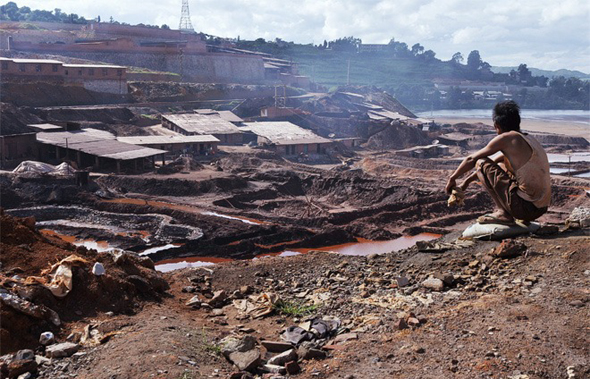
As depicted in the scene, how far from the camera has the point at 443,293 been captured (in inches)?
195

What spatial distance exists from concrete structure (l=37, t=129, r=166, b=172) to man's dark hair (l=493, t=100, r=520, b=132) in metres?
20.9

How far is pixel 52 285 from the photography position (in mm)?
4742

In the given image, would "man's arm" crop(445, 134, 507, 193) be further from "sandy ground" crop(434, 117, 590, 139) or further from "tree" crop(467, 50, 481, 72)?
"tree" crop(467, 50, 481, 72)

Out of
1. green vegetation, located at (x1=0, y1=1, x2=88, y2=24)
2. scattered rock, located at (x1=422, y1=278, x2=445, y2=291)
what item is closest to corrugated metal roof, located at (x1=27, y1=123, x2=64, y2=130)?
scattered rock, located at (x1=422, y1=278, x2=445, y2=291)

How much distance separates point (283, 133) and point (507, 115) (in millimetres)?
31027

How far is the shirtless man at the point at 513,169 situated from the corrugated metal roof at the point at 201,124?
96.8 feet

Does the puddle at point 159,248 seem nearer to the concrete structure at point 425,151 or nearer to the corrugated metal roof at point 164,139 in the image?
the corrugated metal roof at point 164,139

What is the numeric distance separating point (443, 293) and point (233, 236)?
12684 mm

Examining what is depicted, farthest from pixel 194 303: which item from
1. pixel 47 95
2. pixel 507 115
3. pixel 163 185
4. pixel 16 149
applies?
pixel 47 95

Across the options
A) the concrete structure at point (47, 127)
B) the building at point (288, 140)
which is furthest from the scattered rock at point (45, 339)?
the building at point (288, 140)

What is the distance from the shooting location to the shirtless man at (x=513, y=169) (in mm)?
5492

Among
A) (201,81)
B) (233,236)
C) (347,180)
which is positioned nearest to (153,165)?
(347,180)

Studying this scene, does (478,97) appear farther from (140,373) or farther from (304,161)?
(140,373)

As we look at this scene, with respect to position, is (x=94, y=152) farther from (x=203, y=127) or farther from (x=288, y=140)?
(x=288, y=140)
